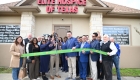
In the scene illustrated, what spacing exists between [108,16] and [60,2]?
3.84m

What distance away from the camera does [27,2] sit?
33.3 ft

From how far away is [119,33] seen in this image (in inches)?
432

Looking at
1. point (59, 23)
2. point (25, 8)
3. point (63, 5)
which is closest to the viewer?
point (25, 8)

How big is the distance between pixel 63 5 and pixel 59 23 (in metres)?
1.37

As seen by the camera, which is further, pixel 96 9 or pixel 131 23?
pixel 131 23

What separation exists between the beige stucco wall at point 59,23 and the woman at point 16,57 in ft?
16.3

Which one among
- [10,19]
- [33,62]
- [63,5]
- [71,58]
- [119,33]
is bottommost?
[33,62]

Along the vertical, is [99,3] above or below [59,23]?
above

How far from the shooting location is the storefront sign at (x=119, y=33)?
35.8 ft

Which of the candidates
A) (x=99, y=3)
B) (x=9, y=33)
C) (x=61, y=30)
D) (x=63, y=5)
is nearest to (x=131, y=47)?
(x=99, y=3)

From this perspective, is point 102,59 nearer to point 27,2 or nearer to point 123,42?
point 123,42

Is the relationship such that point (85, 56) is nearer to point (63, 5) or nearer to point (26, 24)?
point (63, 5)

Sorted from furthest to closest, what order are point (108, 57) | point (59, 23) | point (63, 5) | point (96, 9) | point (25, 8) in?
point (59, 23) → point (63, 5) → point (96, 9) → point (25, 8) → point (108, 57)

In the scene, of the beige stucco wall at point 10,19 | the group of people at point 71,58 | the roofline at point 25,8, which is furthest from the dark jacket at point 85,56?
the beige stucco wall at point 10,19
